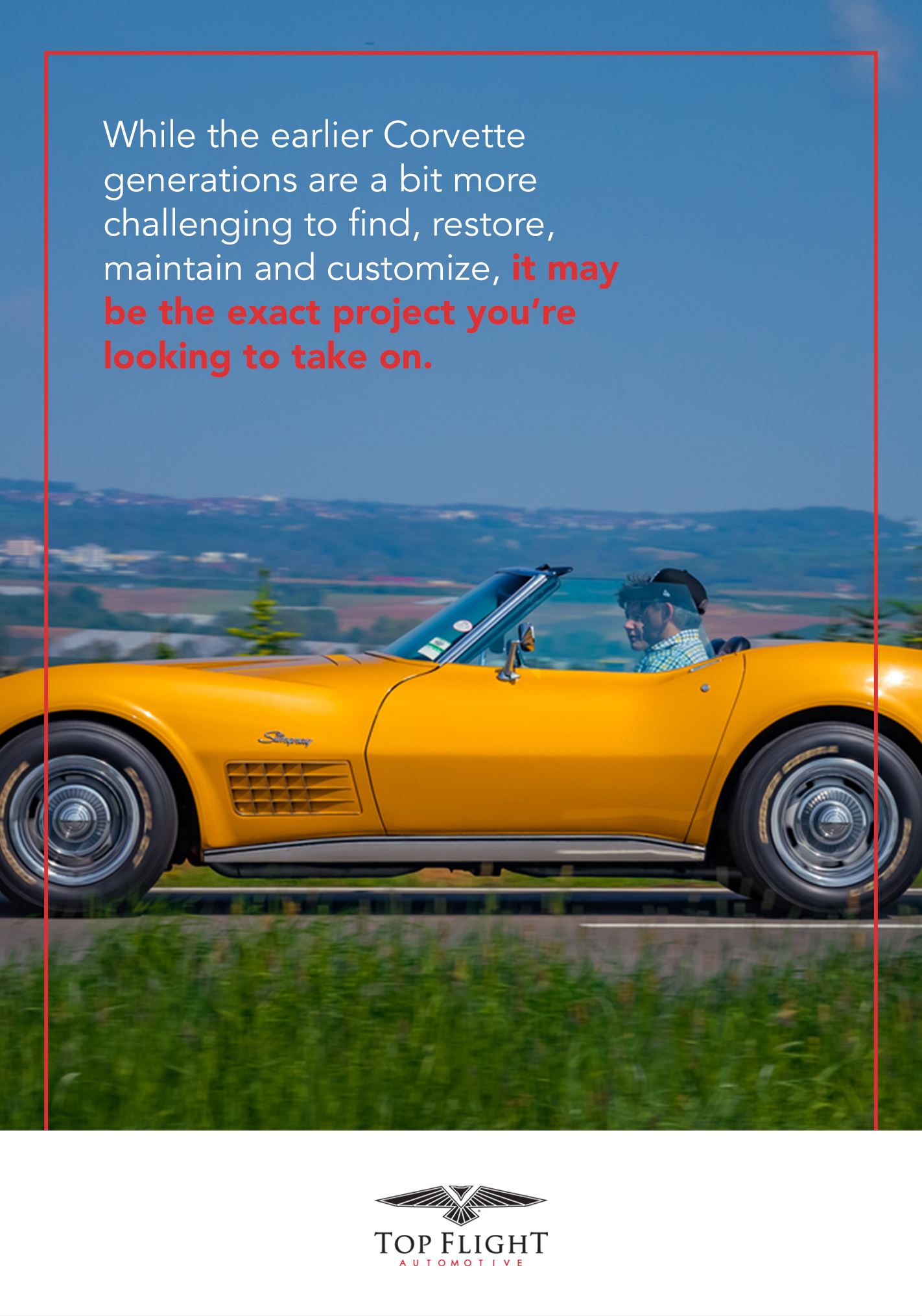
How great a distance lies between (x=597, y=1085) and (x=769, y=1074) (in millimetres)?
391

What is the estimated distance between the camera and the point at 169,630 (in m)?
6.00

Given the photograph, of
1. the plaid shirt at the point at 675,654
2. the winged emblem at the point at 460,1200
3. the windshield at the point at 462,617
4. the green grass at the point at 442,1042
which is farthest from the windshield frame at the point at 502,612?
the winged emblem at the point at 460,1200

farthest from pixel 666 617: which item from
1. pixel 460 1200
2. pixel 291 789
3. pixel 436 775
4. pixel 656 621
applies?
pixel 460 1200

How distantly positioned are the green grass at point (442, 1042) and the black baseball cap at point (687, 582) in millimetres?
1655

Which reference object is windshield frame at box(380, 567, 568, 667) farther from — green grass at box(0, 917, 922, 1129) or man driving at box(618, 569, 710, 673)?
green grass at box(0, 917, 922, 1129)

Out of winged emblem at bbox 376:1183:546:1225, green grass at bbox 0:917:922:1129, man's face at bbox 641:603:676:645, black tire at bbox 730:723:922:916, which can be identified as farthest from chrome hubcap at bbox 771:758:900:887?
winged emblem at bbox 376:1183:546:1225

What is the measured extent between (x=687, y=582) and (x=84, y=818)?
2.45m

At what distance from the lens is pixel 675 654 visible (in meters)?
5.45

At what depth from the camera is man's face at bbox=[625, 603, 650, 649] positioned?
17.9ft

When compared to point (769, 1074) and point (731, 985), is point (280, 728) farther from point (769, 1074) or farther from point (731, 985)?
point (769, 1074)

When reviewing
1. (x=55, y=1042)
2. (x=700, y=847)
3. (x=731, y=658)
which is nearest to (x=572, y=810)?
(x=700, y=847)

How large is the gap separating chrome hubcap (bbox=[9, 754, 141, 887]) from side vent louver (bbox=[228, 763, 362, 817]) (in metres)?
0.39

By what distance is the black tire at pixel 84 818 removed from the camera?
5254 millimetres

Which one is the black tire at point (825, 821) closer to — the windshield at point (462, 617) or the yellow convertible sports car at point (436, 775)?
the yellow convertible sports car at point (436, 775)
